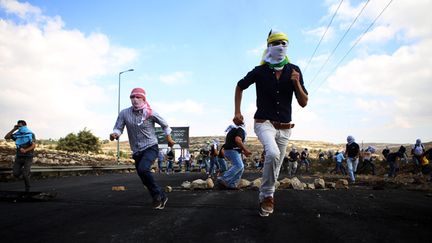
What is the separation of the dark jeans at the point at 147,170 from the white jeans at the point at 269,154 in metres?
1.86

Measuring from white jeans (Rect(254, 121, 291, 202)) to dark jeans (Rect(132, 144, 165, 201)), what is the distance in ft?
6.11

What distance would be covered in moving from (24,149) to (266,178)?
724 cm

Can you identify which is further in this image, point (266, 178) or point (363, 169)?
point (363, 169)

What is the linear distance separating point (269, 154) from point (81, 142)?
54.7m

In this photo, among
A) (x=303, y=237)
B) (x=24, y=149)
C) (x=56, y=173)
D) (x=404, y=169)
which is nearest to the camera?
(x=303, y=237)

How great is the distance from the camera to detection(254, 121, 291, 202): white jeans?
16.3ft

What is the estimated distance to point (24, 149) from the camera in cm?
977

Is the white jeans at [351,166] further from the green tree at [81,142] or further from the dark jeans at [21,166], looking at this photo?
the green tree at [81,142]

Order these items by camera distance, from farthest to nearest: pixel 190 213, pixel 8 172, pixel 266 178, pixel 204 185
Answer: pixel 8 172 < pixel 204 185 < pixel 190 213 < pixel 266 178

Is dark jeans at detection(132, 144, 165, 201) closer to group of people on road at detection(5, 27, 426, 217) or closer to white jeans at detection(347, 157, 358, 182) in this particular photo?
group of people on road at detection(5, 27, 426, 217)

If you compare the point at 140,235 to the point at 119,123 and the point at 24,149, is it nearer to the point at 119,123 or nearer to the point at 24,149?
the point at 119,123

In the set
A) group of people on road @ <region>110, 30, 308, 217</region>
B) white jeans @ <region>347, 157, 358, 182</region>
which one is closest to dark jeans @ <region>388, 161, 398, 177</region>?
white jeans @ <region>347, 157, 358, 182</region>

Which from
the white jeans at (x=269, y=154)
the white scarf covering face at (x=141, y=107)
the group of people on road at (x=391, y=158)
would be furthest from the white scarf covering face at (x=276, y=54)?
the group of people on road at (x=391, y=158)

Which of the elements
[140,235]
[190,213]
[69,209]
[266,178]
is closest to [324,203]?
[266,178]
